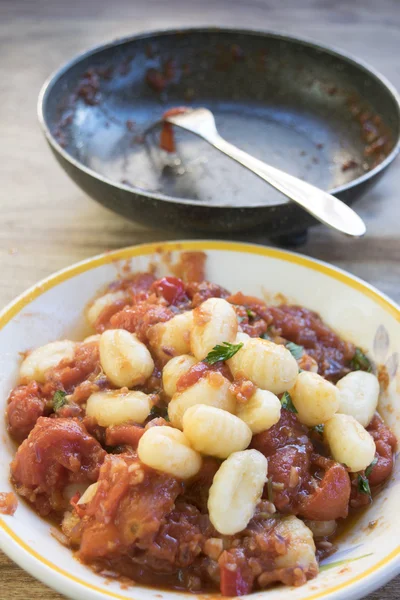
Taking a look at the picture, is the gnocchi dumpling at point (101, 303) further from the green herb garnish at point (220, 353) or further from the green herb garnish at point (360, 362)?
the green herb garnish at point (360, 362)

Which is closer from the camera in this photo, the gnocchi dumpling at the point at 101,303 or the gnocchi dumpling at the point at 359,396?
the gnocchi dumpling at the point at 359,396

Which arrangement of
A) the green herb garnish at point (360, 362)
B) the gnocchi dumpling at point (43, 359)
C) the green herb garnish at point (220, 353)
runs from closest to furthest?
the green herb garnish at point (220, 353) < the gnocchi dumpling at point (43, 359) < the green herb garnish at point (360, 362)

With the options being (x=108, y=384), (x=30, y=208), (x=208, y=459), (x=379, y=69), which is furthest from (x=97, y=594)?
(x=379, y=69)

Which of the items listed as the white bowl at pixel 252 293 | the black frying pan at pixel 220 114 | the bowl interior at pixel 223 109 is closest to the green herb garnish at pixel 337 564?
the white bowl at pixel 252 293

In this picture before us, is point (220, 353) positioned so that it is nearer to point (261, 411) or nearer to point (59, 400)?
point (261, 411)

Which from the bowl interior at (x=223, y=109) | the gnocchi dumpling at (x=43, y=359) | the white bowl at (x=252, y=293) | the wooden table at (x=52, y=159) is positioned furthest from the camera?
the bowl interior at (x=223, y=109)

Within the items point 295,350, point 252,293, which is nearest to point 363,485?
point 295,350
